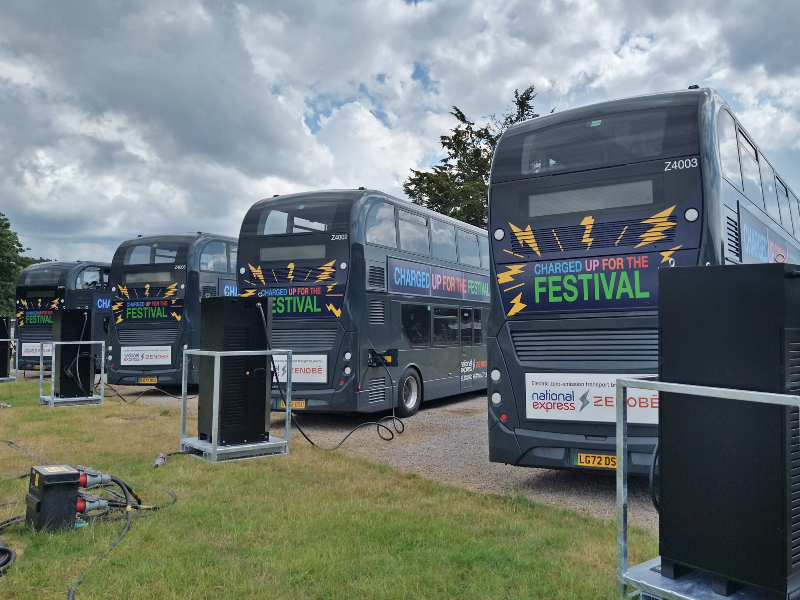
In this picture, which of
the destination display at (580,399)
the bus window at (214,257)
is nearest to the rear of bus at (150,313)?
the bus window at (214,257)

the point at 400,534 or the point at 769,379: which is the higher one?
the point at 769,379

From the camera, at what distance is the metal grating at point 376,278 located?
1137 cm

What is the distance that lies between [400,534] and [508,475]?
291 centimetres

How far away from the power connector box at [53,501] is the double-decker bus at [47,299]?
57.9ft

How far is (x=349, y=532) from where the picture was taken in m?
5.20

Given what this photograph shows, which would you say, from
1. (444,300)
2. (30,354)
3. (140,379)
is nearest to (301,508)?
(444,300)

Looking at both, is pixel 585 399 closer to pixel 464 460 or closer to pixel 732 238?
pixel 732 238

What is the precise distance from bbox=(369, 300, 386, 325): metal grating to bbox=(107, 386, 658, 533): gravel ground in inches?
69.6

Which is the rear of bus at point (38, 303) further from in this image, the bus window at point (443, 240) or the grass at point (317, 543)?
the grass at point (317, 543)

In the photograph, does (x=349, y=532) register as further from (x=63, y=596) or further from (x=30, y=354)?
(x=30, y=354)

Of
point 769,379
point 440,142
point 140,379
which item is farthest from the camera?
point 440,142

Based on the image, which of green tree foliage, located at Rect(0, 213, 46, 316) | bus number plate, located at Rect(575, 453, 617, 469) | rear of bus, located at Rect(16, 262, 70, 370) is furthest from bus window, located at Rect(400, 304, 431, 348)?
green tree foliage, located at Rect(0, 213, 46, 316)

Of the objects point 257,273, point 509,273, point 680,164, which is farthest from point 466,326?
point 680,164

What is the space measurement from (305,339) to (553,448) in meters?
5.57
